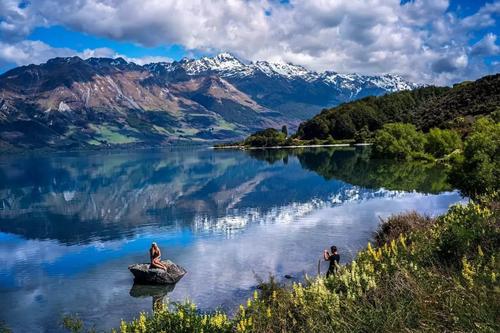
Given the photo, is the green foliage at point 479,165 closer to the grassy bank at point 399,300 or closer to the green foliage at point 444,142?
the grassy bank at point 399,300

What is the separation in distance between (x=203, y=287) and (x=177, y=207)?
1678 inches

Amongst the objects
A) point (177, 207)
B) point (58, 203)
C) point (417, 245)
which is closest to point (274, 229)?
point (177, 207)

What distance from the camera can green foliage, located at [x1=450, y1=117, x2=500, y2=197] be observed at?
46.6 m

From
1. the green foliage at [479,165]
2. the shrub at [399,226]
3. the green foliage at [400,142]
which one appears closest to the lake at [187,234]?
the shrub at [399,226]

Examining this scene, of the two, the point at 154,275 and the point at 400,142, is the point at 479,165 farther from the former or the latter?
the point at 400,142

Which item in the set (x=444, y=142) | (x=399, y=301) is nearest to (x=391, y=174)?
(x=444, y=142)

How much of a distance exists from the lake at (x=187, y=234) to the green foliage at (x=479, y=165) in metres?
5.04

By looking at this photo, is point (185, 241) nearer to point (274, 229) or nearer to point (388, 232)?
point (274, 229)

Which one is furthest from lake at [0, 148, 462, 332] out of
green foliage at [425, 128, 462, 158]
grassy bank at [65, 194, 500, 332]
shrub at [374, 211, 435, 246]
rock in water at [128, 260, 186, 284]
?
green foliage at [425, 128, 462, 158]

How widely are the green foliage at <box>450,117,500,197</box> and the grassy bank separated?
95.4 feet

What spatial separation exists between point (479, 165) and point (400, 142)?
8329 centimetres

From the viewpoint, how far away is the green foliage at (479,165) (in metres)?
46.6

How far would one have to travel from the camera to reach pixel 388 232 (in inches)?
1469

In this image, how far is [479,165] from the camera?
157 feet
